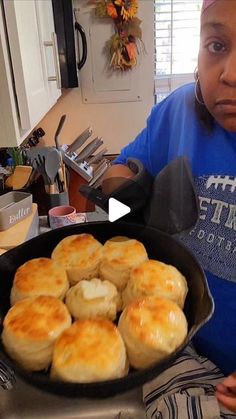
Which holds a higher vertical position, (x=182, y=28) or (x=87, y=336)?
(x=182, y=28)

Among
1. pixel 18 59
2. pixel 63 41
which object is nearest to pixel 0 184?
pixel 63 41

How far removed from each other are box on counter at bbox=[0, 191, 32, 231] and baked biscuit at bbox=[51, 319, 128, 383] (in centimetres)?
58

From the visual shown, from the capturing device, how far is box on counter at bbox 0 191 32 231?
2.73 feet

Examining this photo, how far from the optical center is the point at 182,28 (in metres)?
0.34

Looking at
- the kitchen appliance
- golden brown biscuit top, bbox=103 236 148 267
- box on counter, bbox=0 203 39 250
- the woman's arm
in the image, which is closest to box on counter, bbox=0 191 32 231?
box on counter, bbox=0 203 39 250

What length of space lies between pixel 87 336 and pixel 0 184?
0.88m

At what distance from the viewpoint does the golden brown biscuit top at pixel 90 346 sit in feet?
0.90

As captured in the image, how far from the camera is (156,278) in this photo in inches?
14.0

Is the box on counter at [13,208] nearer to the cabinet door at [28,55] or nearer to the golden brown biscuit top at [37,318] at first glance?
the cabinet door at [28,55]

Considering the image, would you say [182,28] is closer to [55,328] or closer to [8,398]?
[55,328]

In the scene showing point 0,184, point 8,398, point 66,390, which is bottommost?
point 8,398

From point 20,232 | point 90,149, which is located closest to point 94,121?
point 90,149

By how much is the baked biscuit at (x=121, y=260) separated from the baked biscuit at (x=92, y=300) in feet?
0.07

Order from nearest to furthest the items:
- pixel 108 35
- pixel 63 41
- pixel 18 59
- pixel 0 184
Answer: pixel 18 59
pixel 108 35
pixel 63 41
pixel 0 184
